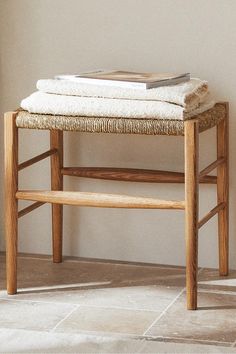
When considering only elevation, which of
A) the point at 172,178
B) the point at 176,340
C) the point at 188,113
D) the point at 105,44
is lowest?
the point at 176,340

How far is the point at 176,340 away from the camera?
2285 mm

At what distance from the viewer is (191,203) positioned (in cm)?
247

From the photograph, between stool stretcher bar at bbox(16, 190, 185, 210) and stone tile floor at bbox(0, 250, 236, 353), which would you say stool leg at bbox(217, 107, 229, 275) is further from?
stool stretcher bar at bbox(16, 190, 185, 210)

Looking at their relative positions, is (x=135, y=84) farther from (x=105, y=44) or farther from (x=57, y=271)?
(x=57, y=271)

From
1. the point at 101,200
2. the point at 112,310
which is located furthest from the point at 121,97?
the point at 112,310

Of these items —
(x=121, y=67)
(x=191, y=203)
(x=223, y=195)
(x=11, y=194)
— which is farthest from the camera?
(x=121, y=67)

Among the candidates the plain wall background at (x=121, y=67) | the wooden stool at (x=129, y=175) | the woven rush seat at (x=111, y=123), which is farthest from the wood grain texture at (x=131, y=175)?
the woven rush seat at (x=111, y=123)

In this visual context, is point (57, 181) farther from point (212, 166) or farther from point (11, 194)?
point (212, 166)

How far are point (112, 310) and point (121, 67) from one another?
79cm

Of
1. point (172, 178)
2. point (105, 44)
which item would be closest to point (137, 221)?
point (172, 178)

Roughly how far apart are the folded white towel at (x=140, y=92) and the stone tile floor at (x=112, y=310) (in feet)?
1.74

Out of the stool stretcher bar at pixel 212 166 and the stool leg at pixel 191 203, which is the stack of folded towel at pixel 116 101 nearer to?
the stool leg at pixel 191 203

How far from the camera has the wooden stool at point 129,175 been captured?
2.47m

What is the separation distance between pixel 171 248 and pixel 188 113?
0.60 meters
